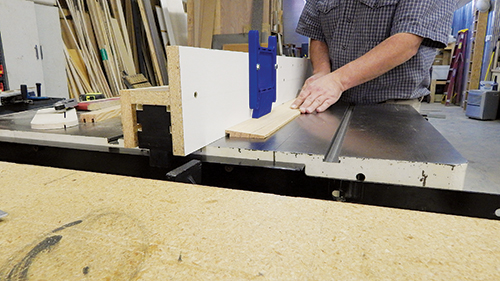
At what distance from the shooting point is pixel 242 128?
1.18m

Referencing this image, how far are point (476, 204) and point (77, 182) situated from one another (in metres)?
0.99

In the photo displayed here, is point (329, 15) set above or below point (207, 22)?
below

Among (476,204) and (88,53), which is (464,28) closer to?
(88,53)

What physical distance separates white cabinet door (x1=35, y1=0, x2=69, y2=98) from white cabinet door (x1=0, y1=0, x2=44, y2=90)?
0.33ft

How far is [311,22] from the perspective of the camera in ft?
7.47

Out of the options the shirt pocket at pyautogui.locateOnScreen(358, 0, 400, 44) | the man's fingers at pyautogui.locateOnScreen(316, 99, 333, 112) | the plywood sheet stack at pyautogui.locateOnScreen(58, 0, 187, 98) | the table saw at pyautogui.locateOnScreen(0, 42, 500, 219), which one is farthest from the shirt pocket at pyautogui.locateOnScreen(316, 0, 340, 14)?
the plywood sheet stack at pyautogui.locateOnScreen(58, 0, 187, 98)

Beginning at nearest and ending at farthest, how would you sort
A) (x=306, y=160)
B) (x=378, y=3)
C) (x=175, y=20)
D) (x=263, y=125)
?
(x=306, y=160) → (x=263, y=125) → (x=378, y=3) → (x=175, y=20)

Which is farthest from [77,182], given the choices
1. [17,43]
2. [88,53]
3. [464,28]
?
[464,28]

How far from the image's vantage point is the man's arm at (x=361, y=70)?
5.52 ft

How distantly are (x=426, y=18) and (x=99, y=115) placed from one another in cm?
164

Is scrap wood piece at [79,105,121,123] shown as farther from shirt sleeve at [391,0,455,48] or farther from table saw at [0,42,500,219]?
shirt sleeve at [391,0,455,48]

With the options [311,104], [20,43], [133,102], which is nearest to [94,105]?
[133,102]

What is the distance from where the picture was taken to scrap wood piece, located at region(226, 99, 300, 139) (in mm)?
1120

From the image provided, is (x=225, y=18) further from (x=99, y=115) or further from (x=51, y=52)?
(x=99, y=115)
